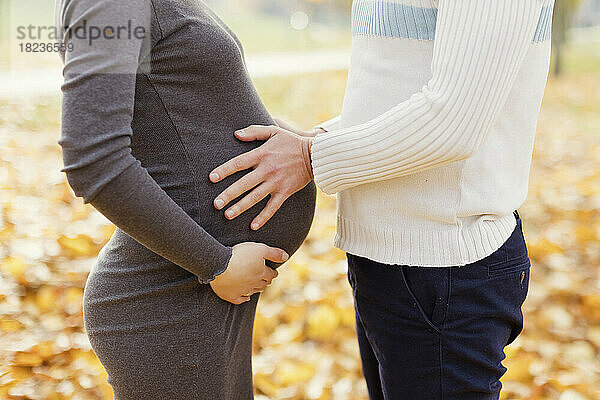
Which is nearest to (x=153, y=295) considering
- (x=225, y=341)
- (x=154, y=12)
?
(x=225, y=341)

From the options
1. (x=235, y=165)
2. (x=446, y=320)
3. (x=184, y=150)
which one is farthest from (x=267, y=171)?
(x=446, y=320)

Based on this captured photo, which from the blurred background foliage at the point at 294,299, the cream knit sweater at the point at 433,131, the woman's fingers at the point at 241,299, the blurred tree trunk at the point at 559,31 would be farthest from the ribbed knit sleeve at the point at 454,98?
the blurred tree trunk at the point at 559,31

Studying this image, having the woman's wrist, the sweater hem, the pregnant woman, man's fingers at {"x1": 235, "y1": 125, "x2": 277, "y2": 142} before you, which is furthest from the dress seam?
the sweater hem

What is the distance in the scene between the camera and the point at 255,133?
126 cm

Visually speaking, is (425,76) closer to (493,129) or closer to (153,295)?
(493,129)

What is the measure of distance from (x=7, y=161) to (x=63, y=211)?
1046 millimetres

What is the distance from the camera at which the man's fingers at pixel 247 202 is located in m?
1.22

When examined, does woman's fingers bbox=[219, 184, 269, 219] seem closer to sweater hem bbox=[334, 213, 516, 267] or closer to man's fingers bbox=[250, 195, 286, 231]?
man's fingers bbox=[250, 195, 286, 231]

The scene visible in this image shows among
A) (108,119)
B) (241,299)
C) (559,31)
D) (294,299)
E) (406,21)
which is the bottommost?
(294,299)

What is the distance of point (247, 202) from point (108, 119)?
33 centimetres

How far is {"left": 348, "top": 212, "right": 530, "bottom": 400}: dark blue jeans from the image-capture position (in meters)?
1.23

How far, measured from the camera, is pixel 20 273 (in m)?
2.71

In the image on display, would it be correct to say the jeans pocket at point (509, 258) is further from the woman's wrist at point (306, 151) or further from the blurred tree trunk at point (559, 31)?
the blurred tree trunk at point (559, 31)

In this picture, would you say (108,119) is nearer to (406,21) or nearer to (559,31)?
(406,21)
